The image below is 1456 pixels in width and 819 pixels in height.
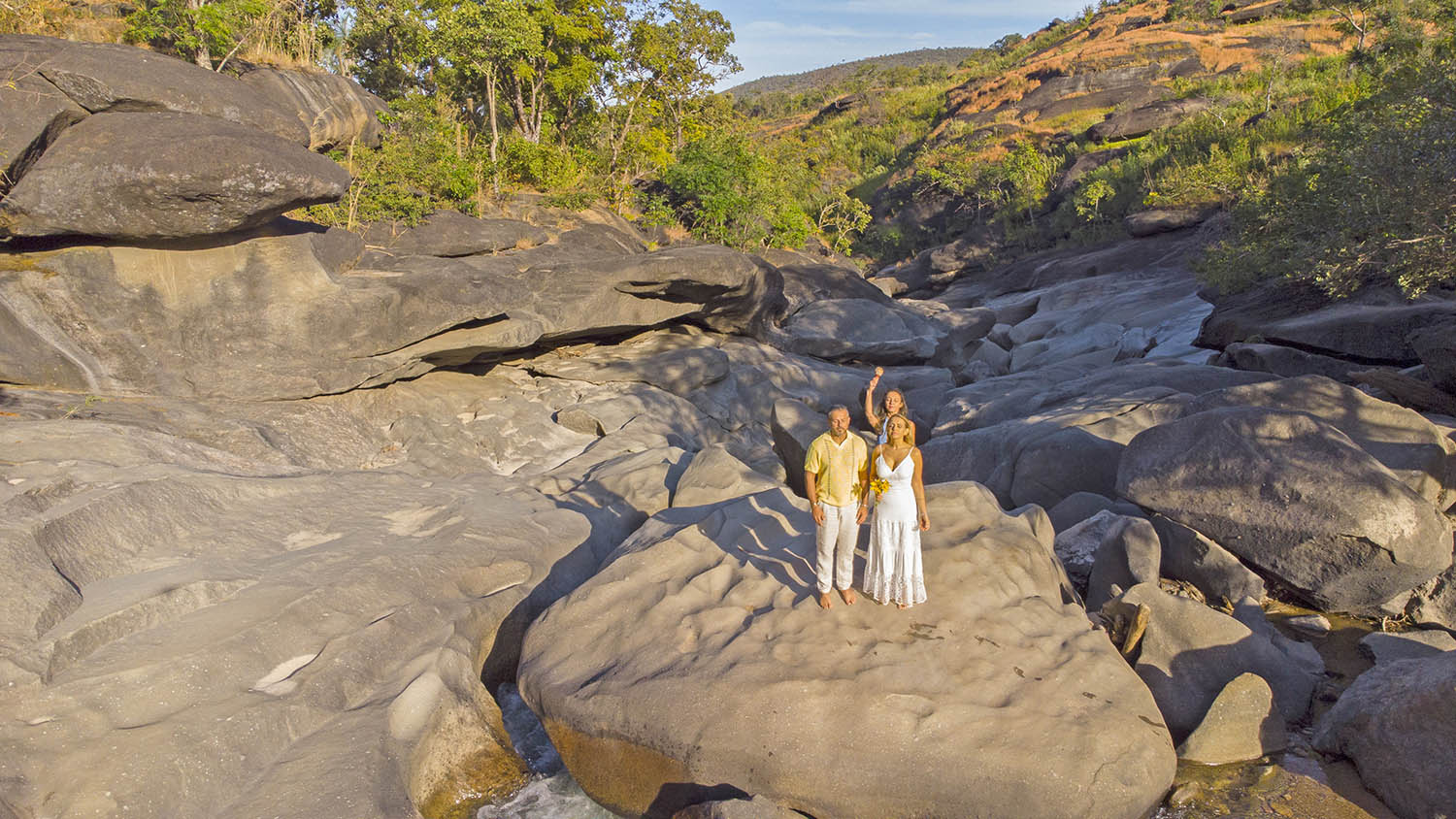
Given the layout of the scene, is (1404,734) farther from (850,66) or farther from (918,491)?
(850,66)

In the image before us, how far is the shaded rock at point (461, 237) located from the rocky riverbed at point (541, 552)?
187mm

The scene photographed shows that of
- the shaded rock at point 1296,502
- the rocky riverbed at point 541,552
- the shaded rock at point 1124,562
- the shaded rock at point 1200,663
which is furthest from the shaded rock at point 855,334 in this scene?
the shaded rock at point 1200,663

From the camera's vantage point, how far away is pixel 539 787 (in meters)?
5.26

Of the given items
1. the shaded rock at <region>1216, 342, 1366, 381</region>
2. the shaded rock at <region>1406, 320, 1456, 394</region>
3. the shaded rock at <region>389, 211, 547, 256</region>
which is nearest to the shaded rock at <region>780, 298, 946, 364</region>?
the shaded rock at <region>389, 211, 547, 256</region>

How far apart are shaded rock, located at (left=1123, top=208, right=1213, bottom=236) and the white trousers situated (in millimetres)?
26336

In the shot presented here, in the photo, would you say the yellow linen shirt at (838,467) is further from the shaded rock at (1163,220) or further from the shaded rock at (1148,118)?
the shaded rock at (1148,118)

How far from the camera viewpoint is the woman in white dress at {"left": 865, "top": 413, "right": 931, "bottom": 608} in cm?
515

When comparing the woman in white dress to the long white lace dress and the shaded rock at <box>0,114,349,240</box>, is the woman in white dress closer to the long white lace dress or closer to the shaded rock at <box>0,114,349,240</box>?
the long white lace dress

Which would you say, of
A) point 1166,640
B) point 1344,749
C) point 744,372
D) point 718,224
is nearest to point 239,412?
point 744,372

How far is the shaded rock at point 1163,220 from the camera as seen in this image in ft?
87.2

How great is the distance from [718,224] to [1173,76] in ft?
116

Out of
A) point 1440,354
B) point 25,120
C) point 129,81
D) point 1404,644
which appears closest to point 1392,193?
point 1440,354

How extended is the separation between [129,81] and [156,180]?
1.51 metres

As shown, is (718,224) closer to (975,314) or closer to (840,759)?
(975,314)
